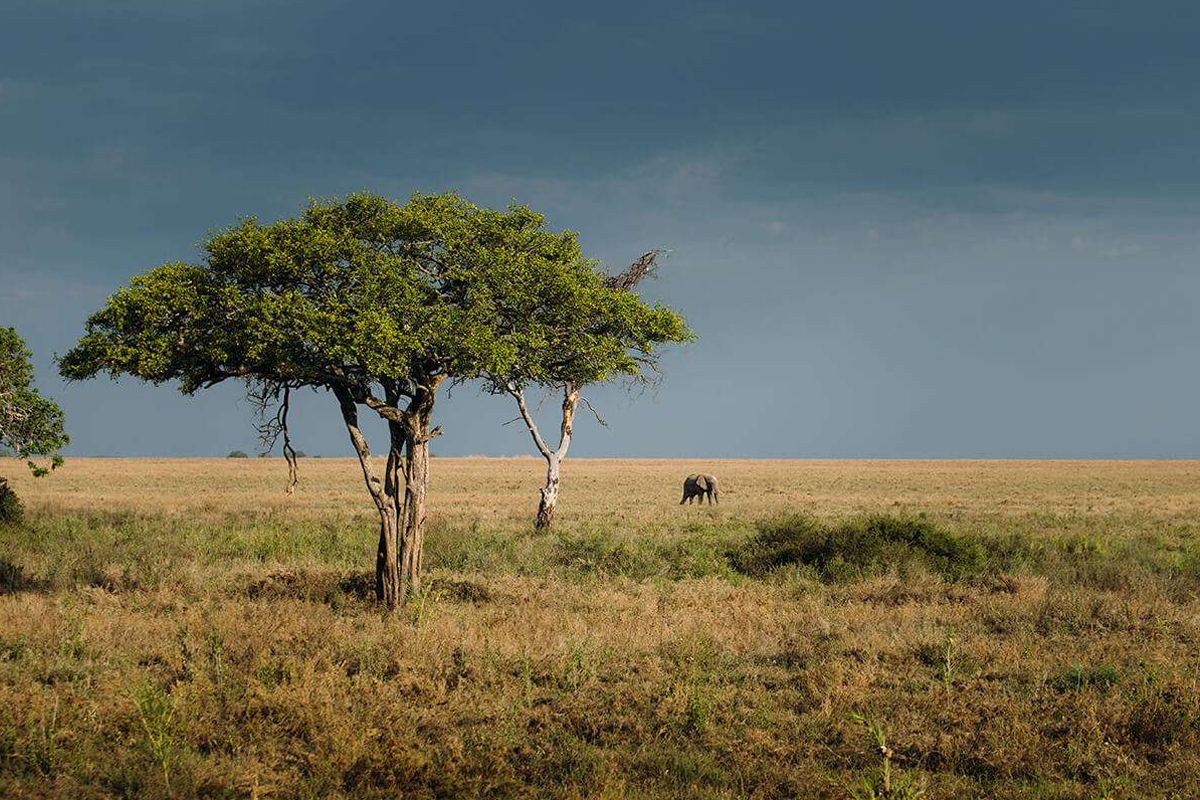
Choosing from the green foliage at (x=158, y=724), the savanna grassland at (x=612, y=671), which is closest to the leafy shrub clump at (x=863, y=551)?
the savanna grassland at (x=612, y=671)

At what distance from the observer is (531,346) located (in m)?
15.0

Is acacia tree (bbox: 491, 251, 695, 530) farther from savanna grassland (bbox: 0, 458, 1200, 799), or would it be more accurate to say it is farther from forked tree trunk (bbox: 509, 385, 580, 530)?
forked tree trunk (bbox: 509, 385, 580, 530)

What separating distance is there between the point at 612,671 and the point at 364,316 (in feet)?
21.2

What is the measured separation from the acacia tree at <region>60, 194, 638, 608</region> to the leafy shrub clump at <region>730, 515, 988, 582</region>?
374 inches

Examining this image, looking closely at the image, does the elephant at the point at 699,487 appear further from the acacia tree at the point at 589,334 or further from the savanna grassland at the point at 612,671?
the acacia tree at the point at 589,334

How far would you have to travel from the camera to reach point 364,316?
13328 mm

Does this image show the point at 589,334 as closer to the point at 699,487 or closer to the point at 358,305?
the point at 358,305

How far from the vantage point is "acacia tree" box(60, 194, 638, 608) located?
13.5 meters

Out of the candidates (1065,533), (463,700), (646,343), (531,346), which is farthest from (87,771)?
(1065,533)

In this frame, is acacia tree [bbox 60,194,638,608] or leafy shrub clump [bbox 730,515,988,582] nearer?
acacia tree [bbox 60,194,638,608]

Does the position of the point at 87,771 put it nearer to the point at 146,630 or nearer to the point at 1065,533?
the point at 146,630

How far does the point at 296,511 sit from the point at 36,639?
2689 centimetres

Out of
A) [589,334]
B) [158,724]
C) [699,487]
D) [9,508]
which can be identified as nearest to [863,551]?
[589,334]

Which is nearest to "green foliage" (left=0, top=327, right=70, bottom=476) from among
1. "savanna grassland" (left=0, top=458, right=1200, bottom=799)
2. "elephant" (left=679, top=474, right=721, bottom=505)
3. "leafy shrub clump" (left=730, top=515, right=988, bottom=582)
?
"savanna grassland" (left=0, top=458, right=1200, bottom=799)
